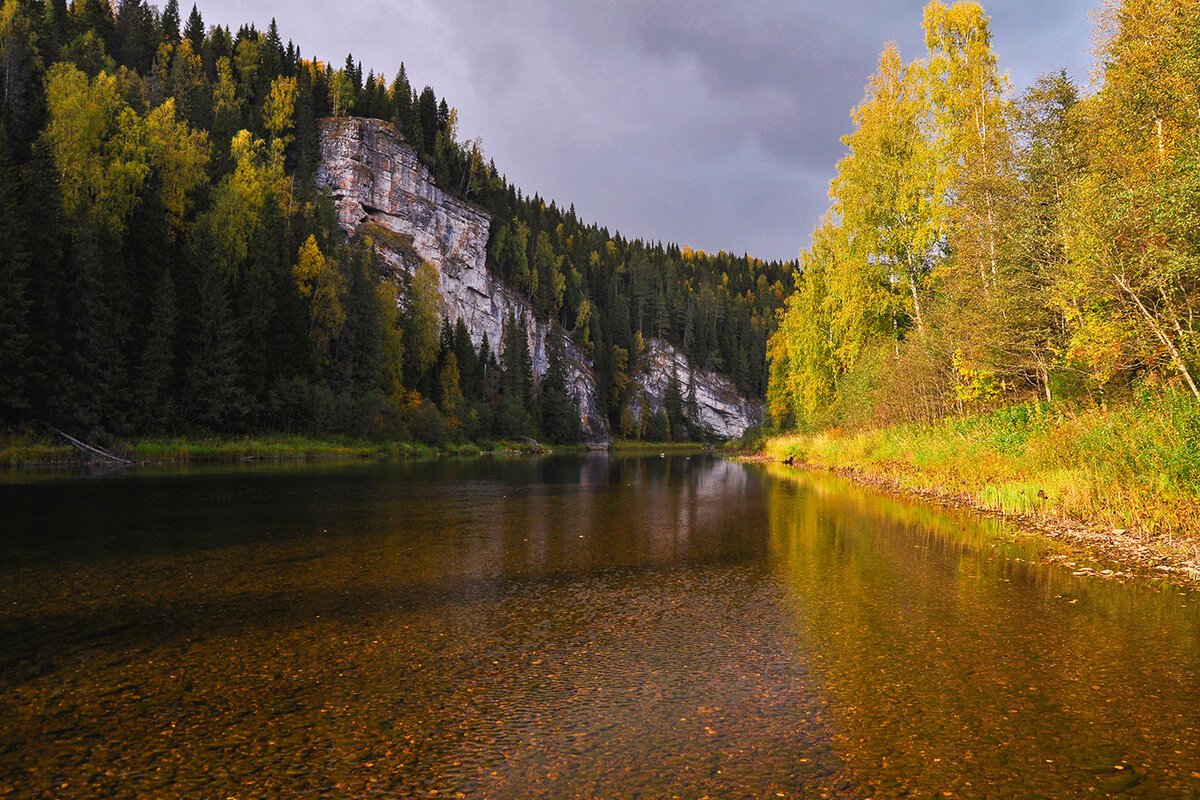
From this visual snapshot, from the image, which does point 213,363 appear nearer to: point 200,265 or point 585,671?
point 200,265

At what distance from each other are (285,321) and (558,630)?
5750 centimetres

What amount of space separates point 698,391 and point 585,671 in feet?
478

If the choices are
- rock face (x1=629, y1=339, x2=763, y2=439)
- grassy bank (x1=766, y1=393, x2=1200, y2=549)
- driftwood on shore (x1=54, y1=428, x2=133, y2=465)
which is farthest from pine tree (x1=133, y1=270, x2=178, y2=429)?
rock face (x1=629, y1=339, x2=763, y2=439)

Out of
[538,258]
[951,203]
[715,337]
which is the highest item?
[538,258]

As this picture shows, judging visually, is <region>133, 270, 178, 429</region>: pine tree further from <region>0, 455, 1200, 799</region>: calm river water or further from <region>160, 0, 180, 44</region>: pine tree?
<region>160, 0, 180, 44</region>: pine tree

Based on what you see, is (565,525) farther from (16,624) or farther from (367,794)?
(367,794)

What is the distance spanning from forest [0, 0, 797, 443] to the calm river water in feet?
121

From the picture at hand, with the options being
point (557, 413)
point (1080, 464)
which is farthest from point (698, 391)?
point (1080, 464)

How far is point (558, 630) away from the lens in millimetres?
7215

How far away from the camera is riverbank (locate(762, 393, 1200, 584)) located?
11.1 meters

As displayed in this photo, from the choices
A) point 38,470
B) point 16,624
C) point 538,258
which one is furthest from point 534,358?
point 16,624

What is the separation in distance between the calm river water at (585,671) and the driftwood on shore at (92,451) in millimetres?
28724

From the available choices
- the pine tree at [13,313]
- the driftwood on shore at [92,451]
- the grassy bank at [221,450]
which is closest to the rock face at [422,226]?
the grassy bank at [221,450]

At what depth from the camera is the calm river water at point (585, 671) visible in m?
4.12
